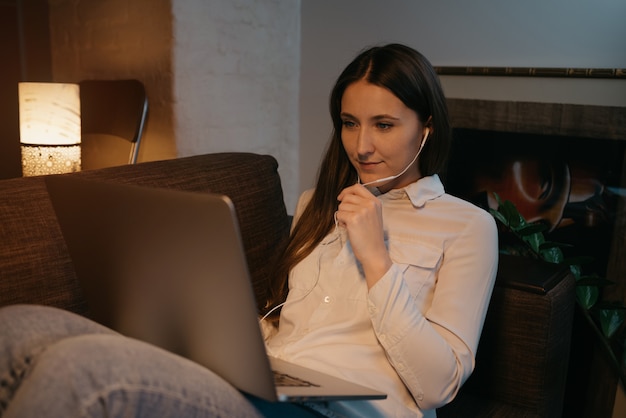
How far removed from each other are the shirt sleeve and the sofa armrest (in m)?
A: 0.20

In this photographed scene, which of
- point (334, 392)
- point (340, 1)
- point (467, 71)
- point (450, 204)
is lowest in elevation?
point (334, 392)

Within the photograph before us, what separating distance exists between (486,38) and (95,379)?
1740mm

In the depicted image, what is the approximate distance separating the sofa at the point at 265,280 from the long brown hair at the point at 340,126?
0.54 ft

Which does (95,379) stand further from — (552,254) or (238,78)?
(238,78)

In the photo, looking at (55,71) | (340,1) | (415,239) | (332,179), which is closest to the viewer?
(415,239)

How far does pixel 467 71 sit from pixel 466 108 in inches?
4.7

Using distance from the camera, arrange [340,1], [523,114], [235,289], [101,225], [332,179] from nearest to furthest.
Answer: [235,289]
[101,225]
[332,179]
[523,114]
[340,1]

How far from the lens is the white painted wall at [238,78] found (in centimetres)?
235

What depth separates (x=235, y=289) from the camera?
0.70m

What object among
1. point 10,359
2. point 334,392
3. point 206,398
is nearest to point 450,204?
point 334,392

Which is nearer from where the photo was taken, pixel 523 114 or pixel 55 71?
pixel 523 114

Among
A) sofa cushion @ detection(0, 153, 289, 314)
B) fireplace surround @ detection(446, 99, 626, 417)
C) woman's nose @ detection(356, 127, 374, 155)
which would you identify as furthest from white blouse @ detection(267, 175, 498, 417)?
fireplace surround @ detection(446, 99, 626, 417)

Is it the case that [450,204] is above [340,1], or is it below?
below

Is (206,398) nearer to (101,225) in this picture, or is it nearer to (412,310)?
(101,225)
